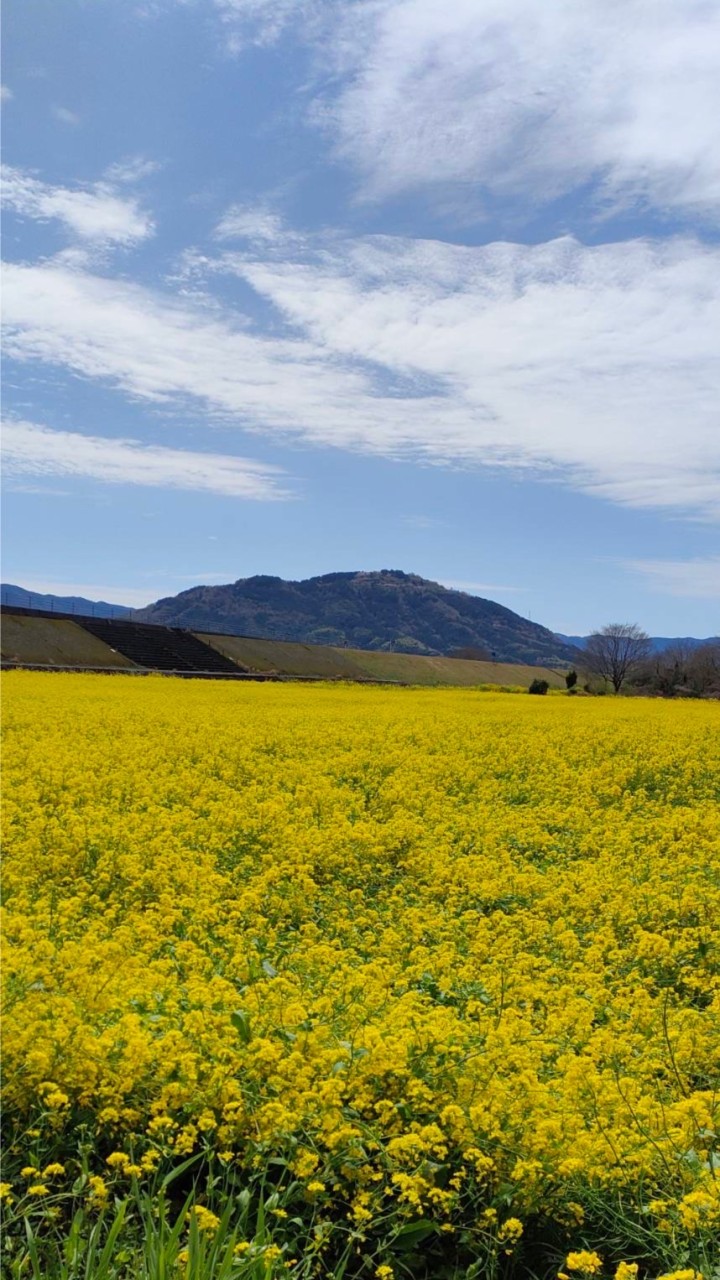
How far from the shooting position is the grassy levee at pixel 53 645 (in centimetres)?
4484

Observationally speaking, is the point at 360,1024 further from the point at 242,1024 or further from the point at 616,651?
the point at 616,651

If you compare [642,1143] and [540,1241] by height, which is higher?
[642,1143]

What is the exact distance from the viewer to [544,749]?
16.6 metres

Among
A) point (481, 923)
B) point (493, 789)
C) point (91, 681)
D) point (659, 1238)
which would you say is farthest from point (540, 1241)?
point (91, 681)

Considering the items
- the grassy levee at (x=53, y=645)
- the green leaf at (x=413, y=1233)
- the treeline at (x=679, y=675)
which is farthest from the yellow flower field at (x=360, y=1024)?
the treeline at (x=679, y=675)

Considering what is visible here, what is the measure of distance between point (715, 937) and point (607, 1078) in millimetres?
3312

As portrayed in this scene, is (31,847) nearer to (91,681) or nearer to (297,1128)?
(297,1128)

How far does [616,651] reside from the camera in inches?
3878

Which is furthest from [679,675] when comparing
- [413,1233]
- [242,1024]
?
[413,1233]

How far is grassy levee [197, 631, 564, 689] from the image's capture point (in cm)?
6060

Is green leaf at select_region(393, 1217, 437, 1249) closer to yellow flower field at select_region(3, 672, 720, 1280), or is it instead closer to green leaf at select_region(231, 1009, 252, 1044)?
yellow flower field at select_region(3, 672, 720, 1280)

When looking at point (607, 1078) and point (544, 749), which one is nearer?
point (607, 1078)

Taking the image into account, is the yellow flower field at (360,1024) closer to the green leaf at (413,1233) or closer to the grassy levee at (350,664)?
the green leaf at (413,1233)

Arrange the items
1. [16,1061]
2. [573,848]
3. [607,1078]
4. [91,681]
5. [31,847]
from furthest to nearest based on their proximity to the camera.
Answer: [91,681] < [573,848] < [31,847] < [607,1078] < [16,1061]
